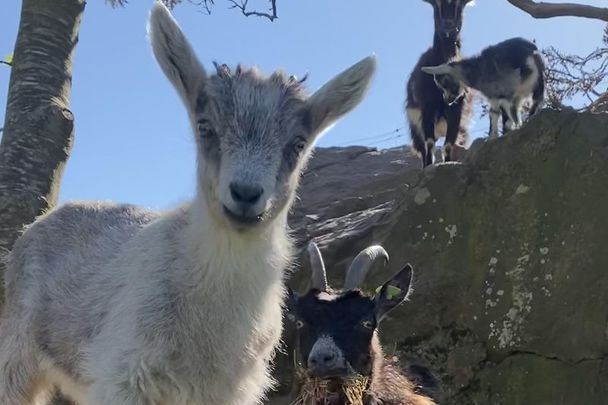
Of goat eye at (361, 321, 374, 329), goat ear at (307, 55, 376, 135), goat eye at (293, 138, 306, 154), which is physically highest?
goat ear at (307, 55, 376, 135)

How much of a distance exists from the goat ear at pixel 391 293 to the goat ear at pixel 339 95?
66.7 inches

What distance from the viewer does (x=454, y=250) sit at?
7.68m

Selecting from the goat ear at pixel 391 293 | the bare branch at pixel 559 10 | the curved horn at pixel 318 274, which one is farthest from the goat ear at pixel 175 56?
the bare branch at pixel 559 10

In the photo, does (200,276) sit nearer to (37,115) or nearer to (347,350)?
(347,350)

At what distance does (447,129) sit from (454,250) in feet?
8.66

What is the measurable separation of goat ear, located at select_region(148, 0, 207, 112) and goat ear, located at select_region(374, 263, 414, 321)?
6.95 ft

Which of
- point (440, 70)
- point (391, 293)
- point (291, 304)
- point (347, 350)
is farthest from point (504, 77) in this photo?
point (347, 350)

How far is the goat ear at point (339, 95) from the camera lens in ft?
14.3

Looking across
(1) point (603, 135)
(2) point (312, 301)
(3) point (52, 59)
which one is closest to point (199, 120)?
(2) point (312, 301)

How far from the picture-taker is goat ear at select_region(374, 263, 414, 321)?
577 centimetres

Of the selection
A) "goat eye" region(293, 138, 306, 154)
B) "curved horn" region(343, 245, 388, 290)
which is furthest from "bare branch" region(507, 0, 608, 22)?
"goat eye" region(293, 138, 306, 154)

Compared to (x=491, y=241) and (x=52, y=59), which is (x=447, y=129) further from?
(x=52, y=59)

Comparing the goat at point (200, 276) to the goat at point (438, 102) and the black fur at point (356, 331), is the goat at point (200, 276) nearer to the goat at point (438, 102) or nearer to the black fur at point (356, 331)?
the black fur at point (356, 331)

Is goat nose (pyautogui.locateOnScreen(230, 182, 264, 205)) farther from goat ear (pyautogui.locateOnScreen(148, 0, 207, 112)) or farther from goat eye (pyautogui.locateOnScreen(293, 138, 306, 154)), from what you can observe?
goat ear (pyautogui.locateOnScreen(148, 0, 207, 112))
